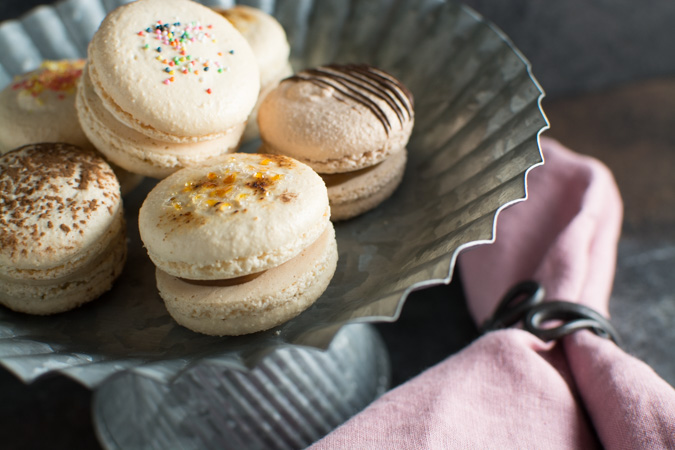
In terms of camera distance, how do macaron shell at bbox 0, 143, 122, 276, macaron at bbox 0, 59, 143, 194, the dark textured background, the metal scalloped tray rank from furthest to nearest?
1. the dark textured background
2. macaron at bbox 0, 59, 143, 194
3. macaron shell at bbox 0, 143, 122, 276
4. the metal scalloped tray

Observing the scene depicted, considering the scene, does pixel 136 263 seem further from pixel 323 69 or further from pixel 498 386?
pixel 498 386

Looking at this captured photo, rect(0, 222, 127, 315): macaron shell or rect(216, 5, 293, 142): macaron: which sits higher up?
rect(216, 5, 293, 142): macaron

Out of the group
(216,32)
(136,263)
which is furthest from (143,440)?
(216,32)

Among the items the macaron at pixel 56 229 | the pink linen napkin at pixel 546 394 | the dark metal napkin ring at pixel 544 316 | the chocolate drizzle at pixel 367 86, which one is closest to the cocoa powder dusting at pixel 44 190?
the macaron at pixel 56 229

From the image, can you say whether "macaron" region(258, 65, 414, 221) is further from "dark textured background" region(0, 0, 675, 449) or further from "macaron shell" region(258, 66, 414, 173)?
"dark textured background" region(0, 0, 675, 449)

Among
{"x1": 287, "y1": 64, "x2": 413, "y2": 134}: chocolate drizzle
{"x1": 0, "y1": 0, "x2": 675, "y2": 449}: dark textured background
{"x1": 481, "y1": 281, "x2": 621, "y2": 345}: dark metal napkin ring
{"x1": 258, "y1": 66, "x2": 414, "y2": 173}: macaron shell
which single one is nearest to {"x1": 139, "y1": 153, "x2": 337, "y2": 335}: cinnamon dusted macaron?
{"x1": 258, "y1": 66, "x2": 414, "y2": 173}: macaron shell

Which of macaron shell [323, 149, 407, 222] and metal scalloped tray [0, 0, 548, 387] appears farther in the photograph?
macaron shell [323, 149, 407, 222]
